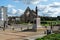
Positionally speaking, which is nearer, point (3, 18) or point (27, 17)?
point (3, 18)

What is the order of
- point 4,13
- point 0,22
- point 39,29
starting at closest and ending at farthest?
point 39,29
point 0,22
point 4,13

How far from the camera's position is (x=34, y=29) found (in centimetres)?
4116

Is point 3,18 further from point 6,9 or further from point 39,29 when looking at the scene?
point 39,29

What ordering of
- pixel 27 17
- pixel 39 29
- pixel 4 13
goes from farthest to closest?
pixel 27 17 → pixel 4 13 → pixel 39 29

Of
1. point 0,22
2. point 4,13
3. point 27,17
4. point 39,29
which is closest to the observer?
point 39,29

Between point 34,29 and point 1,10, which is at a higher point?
point 1,10

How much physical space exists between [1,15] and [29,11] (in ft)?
63.2

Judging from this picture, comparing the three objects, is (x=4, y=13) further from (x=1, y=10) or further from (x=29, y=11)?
(x=29, y=11)

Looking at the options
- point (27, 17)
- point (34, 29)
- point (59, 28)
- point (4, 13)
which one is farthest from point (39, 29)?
point (27, 17)

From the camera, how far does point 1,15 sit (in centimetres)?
6450

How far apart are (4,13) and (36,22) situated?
27830 mm

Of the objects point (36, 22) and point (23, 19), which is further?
point (23, 19)

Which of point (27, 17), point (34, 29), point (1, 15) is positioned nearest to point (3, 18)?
point (1, 15)

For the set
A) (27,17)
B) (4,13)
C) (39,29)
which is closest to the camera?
(39,29)
